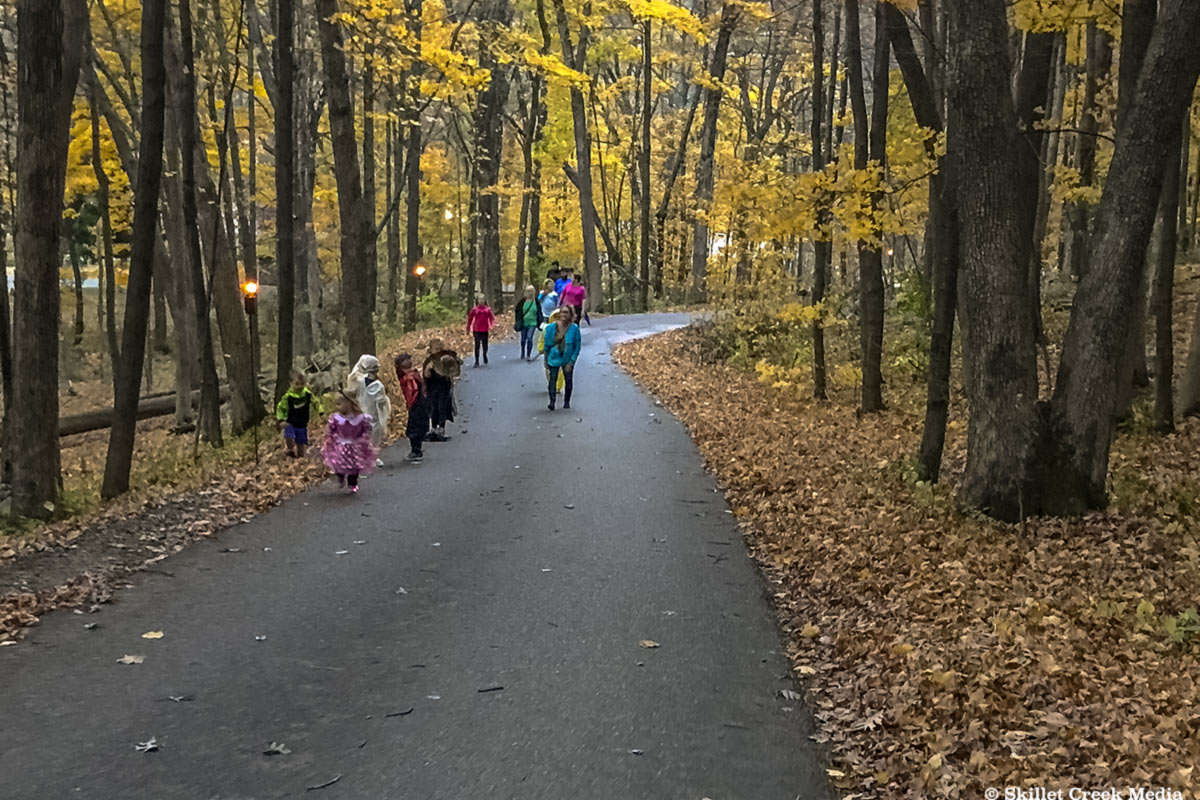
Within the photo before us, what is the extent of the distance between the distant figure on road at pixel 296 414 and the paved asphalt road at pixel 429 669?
369cm

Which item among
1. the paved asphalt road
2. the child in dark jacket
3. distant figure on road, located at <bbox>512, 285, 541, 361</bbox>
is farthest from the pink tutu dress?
distant figure on road, located at <bbox>512, 285, 541, 361</bbox>

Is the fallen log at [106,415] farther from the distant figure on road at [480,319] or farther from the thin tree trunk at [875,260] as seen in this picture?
the thin tree trunk at [875,260]

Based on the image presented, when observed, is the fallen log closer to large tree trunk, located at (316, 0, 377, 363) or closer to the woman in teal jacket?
large tree trunk, located at (316, 0, 377, 363)

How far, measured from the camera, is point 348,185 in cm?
1748

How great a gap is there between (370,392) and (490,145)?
23.6 metres

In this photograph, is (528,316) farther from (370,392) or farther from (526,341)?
(370,392)

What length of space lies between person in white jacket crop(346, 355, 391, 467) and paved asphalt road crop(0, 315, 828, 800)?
2.12 meters

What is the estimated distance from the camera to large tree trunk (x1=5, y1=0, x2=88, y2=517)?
10.7m

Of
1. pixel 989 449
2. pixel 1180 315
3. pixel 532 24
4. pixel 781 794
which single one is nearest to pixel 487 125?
pixel 532 24

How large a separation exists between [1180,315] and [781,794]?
20703 mm

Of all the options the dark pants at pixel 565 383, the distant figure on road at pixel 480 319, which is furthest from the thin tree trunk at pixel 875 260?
the distant figure on road at pixel 480 319

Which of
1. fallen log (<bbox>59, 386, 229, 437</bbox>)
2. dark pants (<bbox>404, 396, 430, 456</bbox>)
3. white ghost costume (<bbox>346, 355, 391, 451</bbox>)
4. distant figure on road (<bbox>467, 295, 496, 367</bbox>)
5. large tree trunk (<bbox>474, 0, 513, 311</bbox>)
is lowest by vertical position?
fallen log (<bbox>59, 386, 229, 437</bbox>)

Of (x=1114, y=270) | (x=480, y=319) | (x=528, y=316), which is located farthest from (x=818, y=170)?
(x=528, y=316)

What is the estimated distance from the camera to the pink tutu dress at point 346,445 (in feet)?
38.5
